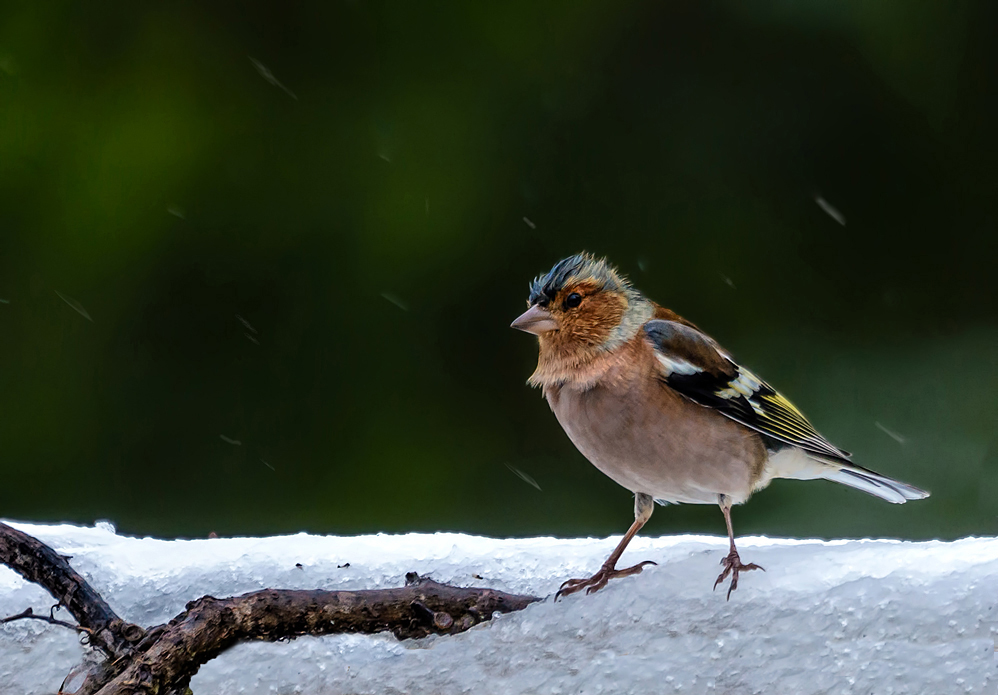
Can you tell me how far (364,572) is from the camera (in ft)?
3.81

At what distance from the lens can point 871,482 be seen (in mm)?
1558

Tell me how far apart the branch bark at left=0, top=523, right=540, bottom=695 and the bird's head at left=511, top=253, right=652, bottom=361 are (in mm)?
433

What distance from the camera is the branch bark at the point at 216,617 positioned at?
101 cm

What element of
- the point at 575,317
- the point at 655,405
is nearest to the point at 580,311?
the point at 575,317

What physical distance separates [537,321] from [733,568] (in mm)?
453

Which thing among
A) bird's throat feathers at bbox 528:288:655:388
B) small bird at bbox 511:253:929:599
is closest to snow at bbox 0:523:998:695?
small bird at bbox 511:253:929:599

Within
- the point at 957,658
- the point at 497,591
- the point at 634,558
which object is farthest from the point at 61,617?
the point at 957,658

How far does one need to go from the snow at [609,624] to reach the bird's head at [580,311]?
13.0 inches

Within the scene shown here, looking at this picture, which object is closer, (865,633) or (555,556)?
(865,633)

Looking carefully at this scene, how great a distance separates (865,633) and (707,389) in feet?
1.57

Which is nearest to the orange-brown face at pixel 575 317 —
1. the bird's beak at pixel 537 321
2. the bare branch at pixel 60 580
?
the bird's beak at pixel 537 321

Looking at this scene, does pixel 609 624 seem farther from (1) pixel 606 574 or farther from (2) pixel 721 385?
(2) pixel 721 385

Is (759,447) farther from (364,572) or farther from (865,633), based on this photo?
(364,572)

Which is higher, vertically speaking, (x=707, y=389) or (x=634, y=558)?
(x=707, y=389)
